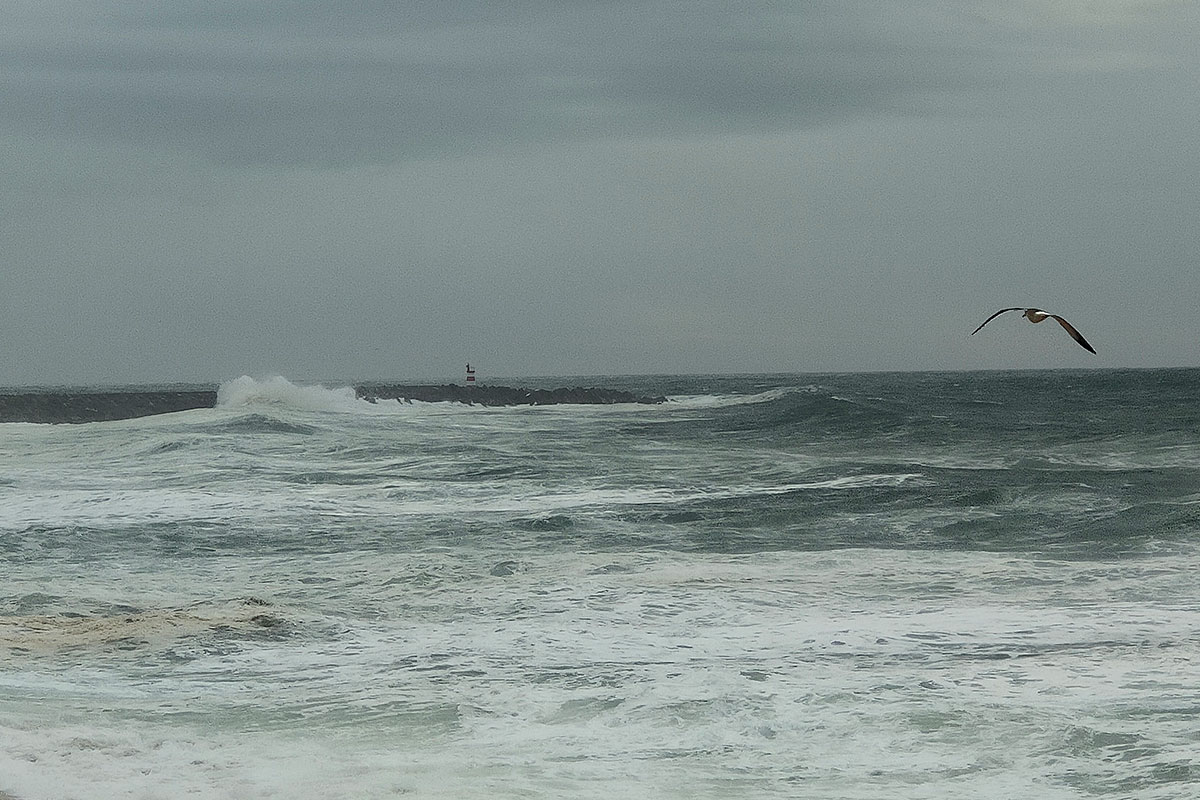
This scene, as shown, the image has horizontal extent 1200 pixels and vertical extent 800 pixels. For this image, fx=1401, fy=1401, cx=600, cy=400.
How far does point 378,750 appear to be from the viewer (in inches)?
211

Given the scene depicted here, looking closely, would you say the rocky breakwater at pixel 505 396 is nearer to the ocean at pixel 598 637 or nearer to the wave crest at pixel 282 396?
the wave crest at pixel 282 396

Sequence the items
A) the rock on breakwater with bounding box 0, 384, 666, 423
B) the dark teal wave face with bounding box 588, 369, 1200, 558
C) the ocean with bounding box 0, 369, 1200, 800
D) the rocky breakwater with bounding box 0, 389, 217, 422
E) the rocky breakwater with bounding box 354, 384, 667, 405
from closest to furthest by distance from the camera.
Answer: the ocean with bounding box 0, 369, 1200, 800 < the dark teal wave face with bounding box 588, 369, 1200, 558 < the rocky breakwater with bounding box 0, 389, 217, 422 < the rock on breakwater with bounding box 0, 384, 666, 423 < the rocky breakwater with bounding box 354, 384, 667, 405

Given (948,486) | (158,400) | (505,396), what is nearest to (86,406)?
(158,400)

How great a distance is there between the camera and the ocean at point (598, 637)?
5.15 metres

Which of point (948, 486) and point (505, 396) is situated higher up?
point (505, 396)

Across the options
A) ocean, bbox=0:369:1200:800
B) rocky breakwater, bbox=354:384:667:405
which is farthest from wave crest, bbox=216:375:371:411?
ocean, bbox=0:369:1200:800

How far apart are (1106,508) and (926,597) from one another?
6139 millimetres

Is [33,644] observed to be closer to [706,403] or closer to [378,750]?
[378,750]

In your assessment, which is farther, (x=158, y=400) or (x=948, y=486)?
(x=158, y=400)

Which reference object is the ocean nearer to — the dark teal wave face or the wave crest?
the dark teal wave face

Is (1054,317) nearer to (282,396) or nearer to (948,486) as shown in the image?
(948,486)

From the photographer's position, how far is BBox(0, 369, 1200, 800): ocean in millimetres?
5152

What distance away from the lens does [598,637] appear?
751 centimetres

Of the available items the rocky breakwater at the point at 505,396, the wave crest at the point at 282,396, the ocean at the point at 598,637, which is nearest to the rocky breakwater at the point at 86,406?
the wave crest at the point at 282,396
